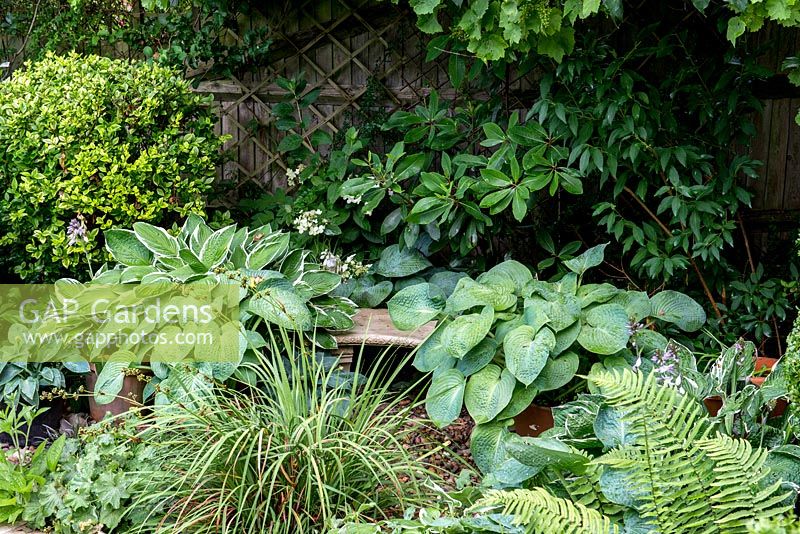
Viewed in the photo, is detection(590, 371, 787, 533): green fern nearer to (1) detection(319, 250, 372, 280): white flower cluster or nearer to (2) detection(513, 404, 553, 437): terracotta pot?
(2) detection(513, 404, 553, 437): terracotta pot

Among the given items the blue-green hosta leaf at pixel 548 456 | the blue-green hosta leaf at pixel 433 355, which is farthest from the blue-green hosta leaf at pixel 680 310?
the blue-green hosta leaf at pixel 548 456

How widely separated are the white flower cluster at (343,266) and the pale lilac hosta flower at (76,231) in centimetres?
117

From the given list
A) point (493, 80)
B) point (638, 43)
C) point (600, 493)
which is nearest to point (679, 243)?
point (638, 43)

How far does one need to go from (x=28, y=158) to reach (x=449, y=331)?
2201 mm

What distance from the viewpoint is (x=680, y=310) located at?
367cm

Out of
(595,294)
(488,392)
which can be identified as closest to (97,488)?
(488,392)

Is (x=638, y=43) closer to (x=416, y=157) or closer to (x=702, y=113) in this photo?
(x=702, y=113)

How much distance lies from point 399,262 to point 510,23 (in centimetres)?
154

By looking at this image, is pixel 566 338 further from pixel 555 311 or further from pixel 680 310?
pixel 680 310

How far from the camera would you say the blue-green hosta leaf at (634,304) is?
349 centimetres

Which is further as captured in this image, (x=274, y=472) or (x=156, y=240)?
(x=156, y=240)

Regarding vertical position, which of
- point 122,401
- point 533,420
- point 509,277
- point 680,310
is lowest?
point 533,420

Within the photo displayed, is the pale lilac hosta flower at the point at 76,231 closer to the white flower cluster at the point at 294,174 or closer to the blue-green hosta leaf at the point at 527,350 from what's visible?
the white flower cluster at the point at 294,174

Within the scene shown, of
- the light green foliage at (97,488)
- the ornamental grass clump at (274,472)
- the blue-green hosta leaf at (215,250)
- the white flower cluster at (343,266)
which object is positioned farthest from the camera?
the white flower cluster at (343,266)
